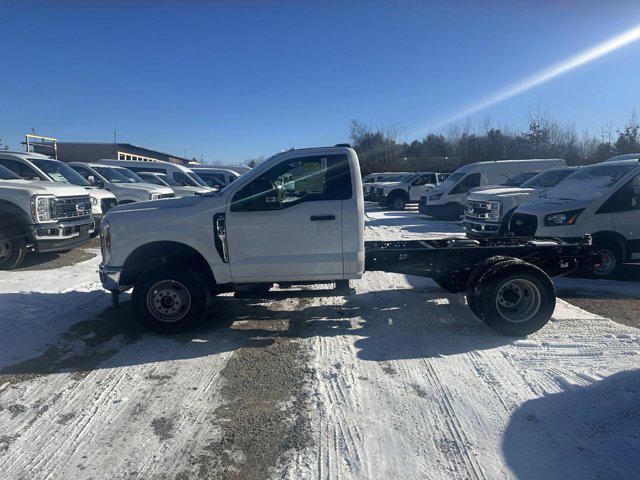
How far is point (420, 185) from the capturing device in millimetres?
23391

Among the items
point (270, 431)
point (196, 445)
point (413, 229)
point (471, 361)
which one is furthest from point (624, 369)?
point (413, 229)

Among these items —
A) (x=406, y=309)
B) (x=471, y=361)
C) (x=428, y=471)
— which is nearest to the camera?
(x=428, y=471)

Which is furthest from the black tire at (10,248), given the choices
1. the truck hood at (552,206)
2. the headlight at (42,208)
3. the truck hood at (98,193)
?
the truck hood at (552,206)

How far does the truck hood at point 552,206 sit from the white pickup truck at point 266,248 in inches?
126

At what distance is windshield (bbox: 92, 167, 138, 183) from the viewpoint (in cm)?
1388

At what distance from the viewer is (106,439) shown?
3127 mm

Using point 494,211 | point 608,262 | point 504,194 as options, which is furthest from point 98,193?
point 608,262

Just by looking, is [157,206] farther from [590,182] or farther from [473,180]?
[473,180]

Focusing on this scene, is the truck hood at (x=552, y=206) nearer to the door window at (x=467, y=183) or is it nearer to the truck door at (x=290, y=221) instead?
the truck door at (x=290, y=221)

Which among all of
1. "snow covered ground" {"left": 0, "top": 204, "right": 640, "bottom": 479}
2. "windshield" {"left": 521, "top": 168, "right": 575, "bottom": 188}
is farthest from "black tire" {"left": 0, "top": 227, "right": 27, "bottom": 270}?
"windshield" {"left": 521, "top": 168, "right": 575, "bottom": 188}

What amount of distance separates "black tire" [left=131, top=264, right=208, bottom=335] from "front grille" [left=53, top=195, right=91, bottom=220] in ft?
16.3

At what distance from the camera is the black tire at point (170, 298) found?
4973mm

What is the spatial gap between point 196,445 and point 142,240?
2.74m

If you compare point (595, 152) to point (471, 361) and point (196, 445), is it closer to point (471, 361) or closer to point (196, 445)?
point (471, 361)
